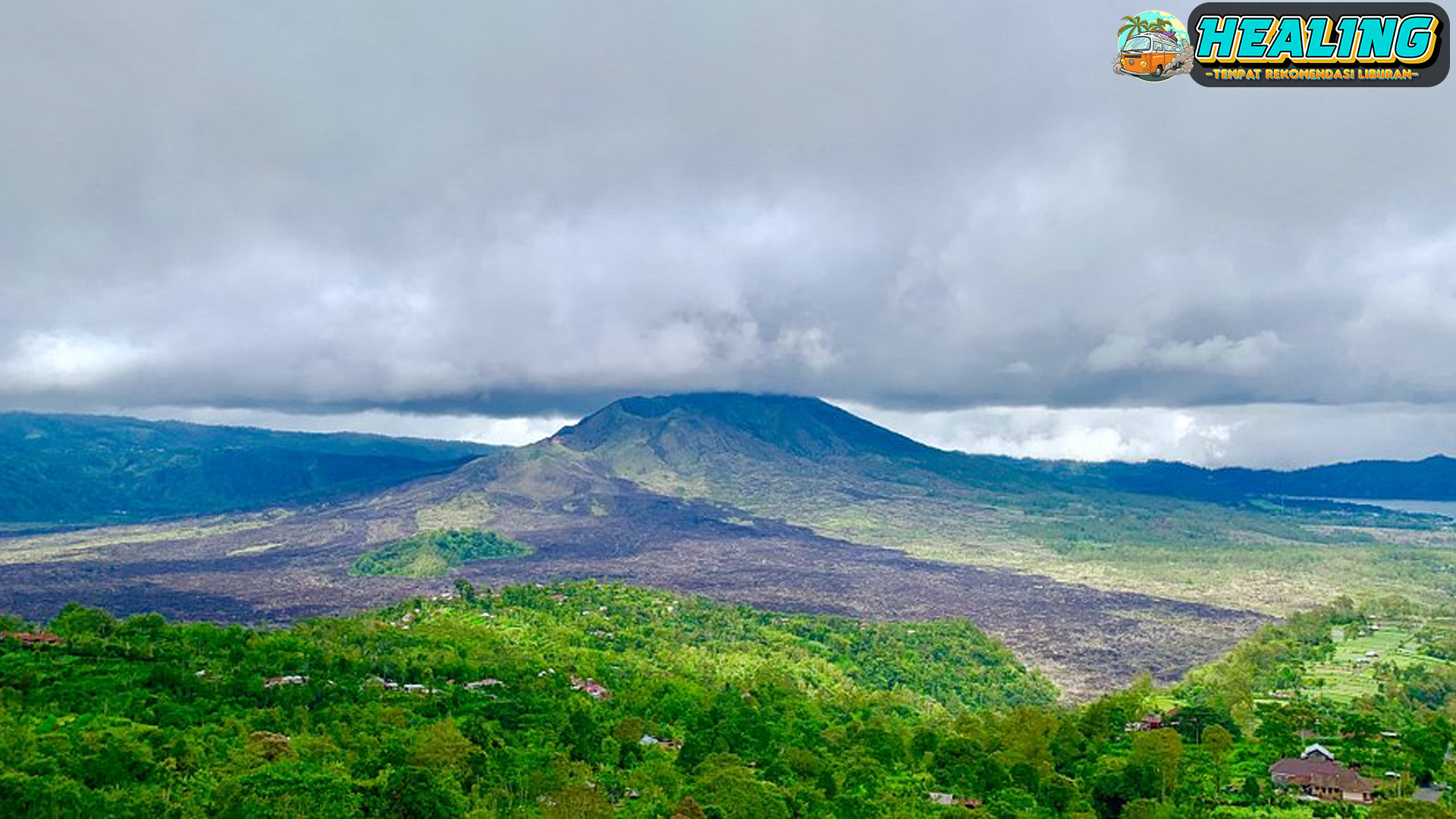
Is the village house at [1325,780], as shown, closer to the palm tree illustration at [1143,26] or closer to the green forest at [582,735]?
the green forest at [582,735]

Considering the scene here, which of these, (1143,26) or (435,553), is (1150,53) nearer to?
(1143,26)

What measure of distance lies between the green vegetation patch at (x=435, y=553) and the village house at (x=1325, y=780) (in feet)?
362

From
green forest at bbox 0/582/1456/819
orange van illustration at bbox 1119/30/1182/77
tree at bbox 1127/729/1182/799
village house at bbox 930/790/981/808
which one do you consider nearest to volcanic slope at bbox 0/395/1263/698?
green forest at bbox 0/582/1456/819

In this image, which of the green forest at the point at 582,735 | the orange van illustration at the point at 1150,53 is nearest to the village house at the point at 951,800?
the green forest at the point at 582,735

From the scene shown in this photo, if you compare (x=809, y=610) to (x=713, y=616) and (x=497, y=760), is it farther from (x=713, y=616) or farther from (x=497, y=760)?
(x=497, y=760)

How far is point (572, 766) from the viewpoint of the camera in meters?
32.9

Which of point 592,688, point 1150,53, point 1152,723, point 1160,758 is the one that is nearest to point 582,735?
point 592,688

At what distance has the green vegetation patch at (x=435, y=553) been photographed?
130500 mm

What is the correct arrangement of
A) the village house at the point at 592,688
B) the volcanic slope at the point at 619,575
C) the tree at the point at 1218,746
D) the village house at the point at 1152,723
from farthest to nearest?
1. the volcanic slope at the point at 619,575
2. the village house at the point at 592,688
3. the village house at the point at 1152,723
4. the tree at the point at 1218,746

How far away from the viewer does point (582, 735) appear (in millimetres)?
37781

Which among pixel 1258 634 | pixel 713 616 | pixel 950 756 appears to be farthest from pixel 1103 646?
pixel 950 756

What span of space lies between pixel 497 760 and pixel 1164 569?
138564 mm

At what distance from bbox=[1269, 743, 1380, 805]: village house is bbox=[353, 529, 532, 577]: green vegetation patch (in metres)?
110

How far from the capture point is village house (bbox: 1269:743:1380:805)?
33938 mm
